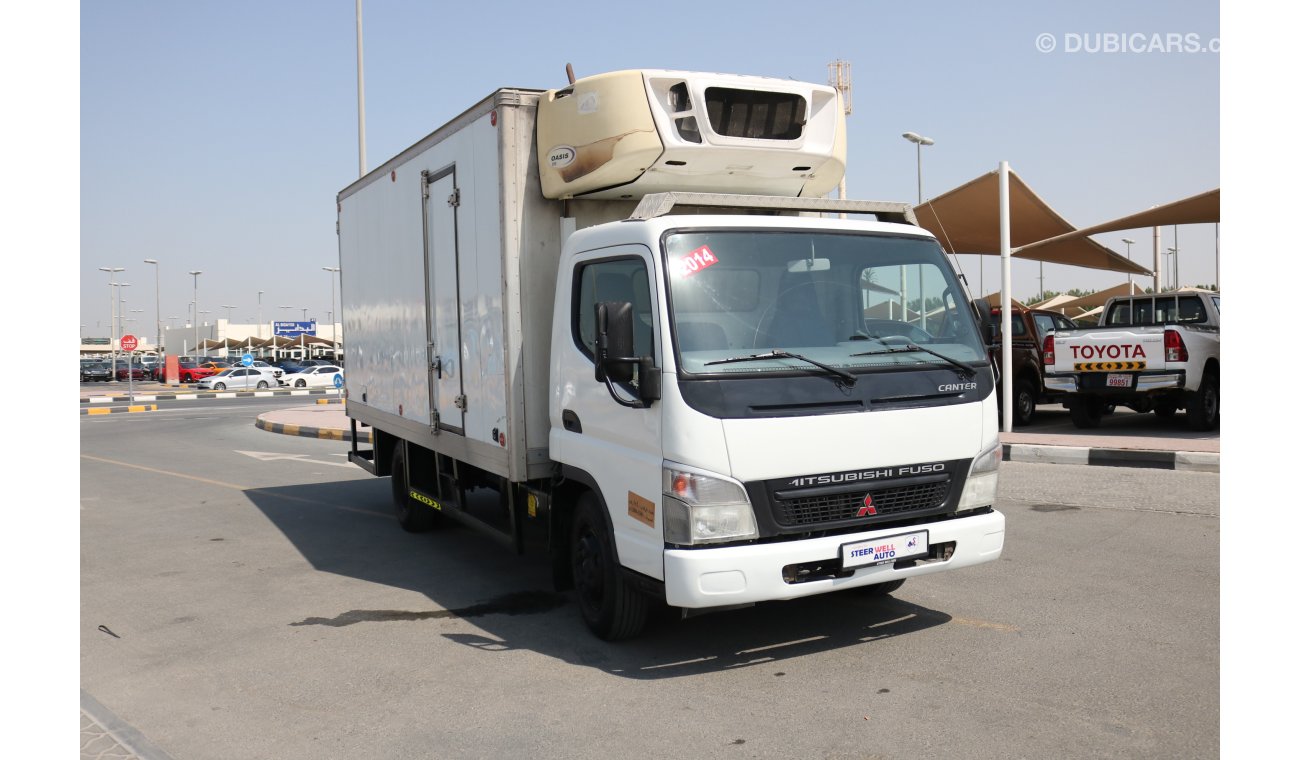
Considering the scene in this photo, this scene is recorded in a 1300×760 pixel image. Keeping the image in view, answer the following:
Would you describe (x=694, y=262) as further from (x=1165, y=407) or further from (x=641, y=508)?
(x=1165, y=407)

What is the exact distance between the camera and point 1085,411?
15195 mm

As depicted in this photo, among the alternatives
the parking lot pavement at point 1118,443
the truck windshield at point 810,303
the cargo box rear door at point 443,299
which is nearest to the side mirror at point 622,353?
the truck windshield at point 810,303

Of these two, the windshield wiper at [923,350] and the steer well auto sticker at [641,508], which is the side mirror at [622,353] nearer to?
the steer well auto sticker at [641,508]

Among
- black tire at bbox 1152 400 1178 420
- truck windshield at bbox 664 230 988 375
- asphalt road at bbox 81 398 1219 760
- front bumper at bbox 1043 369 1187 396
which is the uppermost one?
truck windshield at bbox 664 230 988 375

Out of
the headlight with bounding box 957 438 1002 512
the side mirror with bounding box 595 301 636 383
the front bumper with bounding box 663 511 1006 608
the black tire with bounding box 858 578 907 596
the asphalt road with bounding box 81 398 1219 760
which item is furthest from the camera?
the black tire with bounding box 858 578 907 596

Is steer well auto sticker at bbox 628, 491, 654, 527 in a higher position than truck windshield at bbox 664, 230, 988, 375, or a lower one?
lower

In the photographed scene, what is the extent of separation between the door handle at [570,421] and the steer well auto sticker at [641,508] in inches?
26.6

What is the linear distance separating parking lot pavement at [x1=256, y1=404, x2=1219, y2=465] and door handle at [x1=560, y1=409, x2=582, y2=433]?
5.06 meters

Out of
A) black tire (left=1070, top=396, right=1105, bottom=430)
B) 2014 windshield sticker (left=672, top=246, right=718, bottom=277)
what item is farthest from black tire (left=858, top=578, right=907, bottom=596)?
black tire (left=1070, top=396, right=1105, bottom=430)

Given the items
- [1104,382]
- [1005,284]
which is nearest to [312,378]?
[1005,284]

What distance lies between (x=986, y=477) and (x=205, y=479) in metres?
11.0

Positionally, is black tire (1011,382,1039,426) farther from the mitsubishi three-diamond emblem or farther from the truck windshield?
the mitsubishi three-diamond emblem

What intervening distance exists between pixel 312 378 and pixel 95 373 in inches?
1053

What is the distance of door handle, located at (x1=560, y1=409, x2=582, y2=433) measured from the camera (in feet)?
18.6
